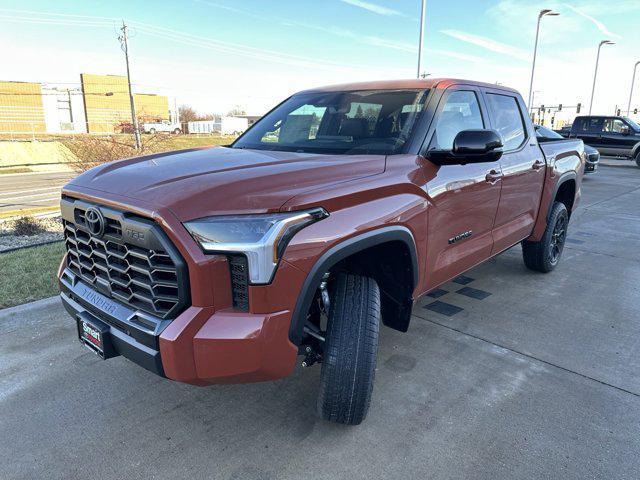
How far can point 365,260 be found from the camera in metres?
2.65

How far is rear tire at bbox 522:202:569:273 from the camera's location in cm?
497

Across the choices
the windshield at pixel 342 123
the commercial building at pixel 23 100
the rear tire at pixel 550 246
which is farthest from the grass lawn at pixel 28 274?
the commercial building at pixel 23 100

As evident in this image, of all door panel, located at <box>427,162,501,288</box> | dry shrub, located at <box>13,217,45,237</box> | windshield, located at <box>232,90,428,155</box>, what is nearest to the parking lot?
door panel, located at <box>427,162,501,288</box>

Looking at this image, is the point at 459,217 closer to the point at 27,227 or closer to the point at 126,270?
the point at 126,270

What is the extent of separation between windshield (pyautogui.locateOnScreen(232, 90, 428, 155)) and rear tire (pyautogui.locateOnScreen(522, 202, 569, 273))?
263 cm

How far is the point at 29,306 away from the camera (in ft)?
13.8

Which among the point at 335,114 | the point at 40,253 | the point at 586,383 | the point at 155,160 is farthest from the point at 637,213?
the point at 40,253

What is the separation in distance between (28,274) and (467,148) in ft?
14.7

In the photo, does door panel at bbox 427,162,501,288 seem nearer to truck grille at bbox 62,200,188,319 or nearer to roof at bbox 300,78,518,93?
roof at bbox 300,78,518,93

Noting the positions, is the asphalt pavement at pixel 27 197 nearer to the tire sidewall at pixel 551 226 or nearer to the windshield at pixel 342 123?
the windshield at pixel 342 123

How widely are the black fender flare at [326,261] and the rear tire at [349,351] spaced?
0.25 metres

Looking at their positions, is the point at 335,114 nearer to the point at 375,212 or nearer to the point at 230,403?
the point at 375,212

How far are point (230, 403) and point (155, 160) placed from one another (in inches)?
60.7

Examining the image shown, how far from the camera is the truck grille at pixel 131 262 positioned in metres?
1.99
